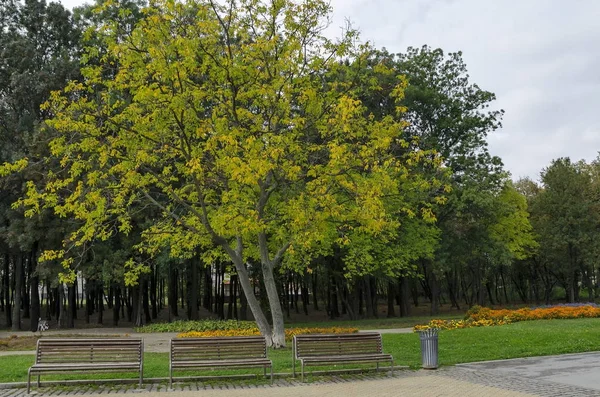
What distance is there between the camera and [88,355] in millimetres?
10164

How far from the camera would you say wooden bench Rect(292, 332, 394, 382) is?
11.1 m

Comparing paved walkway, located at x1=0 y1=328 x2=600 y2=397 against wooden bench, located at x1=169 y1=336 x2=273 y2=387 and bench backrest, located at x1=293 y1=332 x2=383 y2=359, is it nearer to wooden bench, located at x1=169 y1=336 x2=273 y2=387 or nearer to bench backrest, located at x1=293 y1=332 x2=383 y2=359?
wooden bench, located at x1=169 y1=336 x2=273 y2=387

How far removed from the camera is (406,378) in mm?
10914

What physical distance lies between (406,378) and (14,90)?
27924 mm

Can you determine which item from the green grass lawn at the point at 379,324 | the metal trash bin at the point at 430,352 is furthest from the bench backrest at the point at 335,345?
the green grass lawn at the point at 379,324

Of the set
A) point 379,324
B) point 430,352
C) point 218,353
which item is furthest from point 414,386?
point 379,324

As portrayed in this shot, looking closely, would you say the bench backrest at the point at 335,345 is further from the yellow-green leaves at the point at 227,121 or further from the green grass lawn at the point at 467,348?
the yellow-green leaves at the point at 227,121

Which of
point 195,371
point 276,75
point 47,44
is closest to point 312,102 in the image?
point 276,75

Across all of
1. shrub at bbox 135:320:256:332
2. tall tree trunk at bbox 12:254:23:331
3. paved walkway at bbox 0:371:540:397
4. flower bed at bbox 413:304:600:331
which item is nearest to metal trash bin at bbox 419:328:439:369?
paved walkway at bbox 0:371:540:397

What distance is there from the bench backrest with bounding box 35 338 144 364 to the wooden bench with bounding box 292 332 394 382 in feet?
10.5

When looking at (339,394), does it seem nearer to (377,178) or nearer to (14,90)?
(377,178)

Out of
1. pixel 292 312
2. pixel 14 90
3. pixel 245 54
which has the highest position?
pixel 14 90

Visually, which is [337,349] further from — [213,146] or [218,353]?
[213,146]

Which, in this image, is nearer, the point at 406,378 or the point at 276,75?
the point at 406,378
